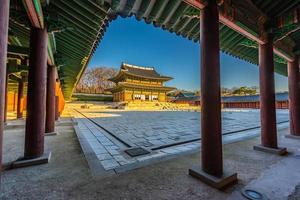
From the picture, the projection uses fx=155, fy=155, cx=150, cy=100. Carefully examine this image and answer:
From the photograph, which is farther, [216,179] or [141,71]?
[141,71]

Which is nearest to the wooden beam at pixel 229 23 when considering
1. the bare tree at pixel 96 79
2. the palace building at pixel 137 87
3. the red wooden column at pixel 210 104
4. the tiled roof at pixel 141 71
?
the red wooden column at pixel 210 104

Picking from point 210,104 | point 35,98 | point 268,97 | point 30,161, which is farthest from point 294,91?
point 30,161

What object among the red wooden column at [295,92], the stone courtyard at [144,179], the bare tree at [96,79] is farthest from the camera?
the bare tree at [96,79]

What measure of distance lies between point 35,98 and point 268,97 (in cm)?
501

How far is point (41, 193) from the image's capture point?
2008 mm

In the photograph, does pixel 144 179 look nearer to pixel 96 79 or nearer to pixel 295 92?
pixel 295 92

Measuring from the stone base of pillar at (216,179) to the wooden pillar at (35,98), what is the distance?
3005mm

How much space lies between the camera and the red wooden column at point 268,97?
3578 millimetres

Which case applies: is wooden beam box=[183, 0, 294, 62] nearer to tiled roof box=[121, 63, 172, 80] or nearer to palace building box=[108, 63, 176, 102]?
palace building box=[108, 63, 176, 102]

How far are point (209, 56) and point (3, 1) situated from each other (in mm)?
2340

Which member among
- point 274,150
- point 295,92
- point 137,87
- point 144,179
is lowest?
point 144,179

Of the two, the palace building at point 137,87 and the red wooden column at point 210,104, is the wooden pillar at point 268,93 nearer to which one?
the red wooden column at point 210,104

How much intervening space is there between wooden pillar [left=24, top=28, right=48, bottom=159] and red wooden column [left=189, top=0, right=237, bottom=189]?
3016 mm

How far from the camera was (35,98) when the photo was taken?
305 centimetres
